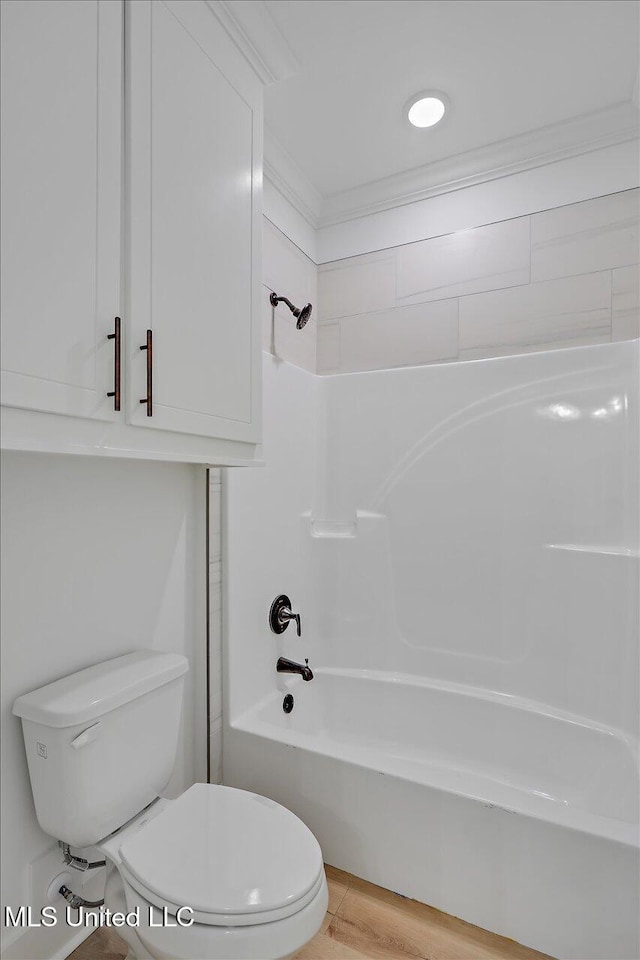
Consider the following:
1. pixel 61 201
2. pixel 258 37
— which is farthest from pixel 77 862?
pixel 258 37

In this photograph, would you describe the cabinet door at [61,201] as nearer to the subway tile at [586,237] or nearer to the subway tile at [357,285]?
the subway tile at [357,285]

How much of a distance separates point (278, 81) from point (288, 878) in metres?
2.21

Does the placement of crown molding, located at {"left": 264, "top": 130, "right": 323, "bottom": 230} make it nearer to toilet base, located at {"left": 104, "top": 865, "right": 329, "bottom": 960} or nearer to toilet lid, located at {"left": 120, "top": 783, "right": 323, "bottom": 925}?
toilet lid, located at {"left": 120, "top": 783, "right": 323, "bottom": 925}

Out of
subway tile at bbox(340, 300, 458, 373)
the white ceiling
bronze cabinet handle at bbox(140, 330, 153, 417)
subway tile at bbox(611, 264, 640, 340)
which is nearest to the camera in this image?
bronze cabinet handle at bbox(140, 330, 153, 417)

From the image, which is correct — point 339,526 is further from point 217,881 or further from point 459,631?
point 217,881

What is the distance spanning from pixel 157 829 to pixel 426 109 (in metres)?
2.37

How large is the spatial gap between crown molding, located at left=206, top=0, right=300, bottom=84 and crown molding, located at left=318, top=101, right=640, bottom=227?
2.40 ft

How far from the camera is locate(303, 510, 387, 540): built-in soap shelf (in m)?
2.21

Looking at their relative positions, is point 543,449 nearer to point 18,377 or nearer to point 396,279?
point 396,279

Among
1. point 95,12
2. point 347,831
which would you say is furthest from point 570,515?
point 95,12

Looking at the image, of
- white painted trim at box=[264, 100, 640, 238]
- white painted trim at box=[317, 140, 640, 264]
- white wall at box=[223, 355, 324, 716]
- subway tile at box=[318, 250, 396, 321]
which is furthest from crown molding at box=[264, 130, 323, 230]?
white wall at box=[223, 355, 324, 716]

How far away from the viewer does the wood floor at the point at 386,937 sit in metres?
1.28

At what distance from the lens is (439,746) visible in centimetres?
195

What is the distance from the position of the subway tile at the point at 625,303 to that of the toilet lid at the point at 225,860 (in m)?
1.91
